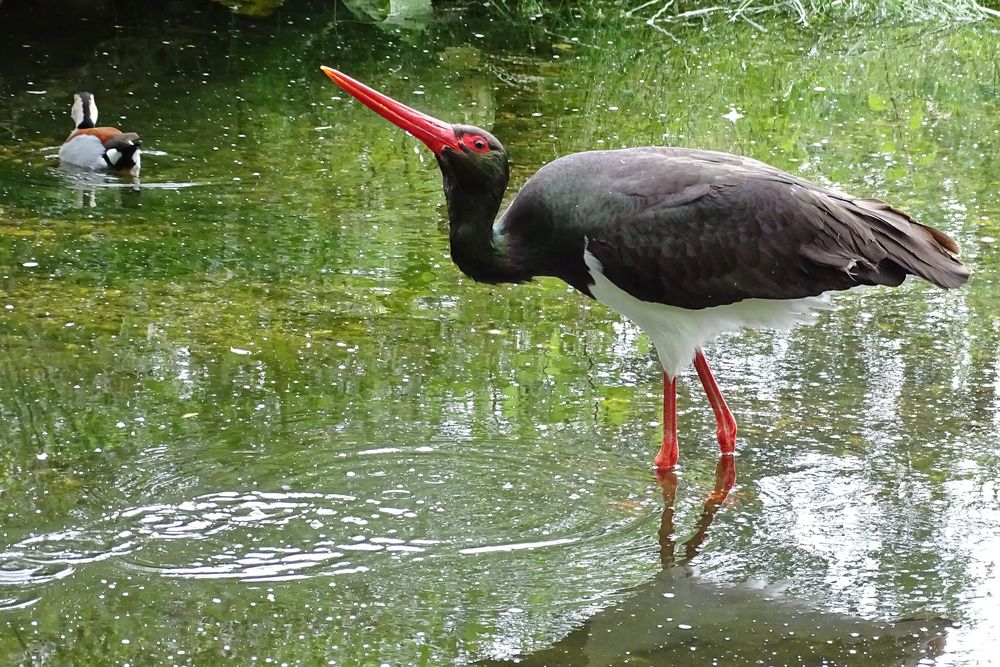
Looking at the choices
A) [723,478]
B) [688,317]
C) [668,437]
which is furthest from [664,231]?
[723,478]

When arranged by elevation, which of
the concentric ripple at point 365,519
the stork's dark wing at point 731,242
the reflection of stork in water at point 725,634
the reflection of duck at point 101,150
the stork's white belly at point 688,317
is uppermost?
the reflection of duck at point 101,150

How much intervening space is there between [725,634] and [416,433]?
1590 millimetres

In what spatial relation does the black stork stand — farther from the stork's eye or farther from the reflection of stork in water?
the reflection of stork in water

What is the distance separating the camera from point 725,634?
3861mm

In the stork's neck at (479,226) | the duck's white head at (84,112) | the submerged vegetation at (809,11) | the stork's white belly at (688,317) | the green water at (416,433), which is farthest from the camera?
the submerged vegetation at (809,11)

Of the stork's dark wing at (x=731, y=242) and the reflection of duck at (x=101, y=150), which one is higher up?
the reflection of duck at (x=101, y=150)

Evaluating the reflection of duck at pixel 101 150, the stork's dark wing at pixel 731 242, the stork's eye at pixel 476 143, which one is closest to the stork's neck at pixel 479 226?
the stork's eye at pixel 476 143

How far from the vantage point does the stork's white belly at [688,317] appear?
5000 millimetres

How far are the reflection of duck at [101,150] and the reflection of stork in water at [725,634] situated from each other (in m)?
4.99

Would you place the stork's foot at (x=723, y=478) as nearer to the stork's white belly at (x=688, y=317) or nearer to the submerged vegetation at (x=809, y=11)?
the stork's white belly at (x=688, y=317)

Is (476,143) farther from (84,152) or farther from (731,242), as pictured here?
(84,152)

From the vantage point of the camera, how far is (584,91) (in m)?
11.0

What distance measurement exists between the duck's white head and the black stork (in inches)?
170

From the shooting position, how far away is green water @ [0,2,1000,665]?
153 inches
